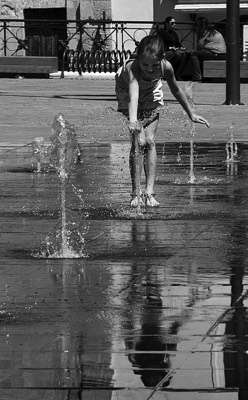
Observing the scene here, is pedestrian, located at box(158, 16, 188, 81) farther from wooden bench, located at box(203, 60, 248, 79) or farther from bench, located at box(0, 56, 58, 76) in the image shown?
bench, located at box(0, 56, 58, 76)

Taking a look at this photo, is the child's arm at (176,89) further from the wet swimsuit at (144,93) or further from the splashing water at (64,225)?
the splashing water at (64,225)

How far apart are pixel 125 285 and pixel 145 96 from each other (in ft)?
11.6

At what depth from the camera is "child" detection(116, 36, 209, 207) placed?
9750mm

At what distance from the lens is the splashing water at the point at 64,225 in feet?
26.1

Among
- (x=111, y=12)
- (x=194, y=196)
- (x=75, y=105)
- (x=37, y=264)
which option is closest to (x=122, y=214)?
(x=194, y=196)

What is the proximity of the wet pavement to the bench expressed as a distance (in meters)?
15.8

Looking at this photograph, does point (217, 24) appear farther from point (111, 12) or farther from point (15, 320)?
point (15, 320)

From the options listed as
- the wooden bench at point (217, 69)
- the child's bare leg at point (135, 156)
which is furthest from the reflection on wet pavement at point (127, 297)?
the wooden bench at point (217, 69)

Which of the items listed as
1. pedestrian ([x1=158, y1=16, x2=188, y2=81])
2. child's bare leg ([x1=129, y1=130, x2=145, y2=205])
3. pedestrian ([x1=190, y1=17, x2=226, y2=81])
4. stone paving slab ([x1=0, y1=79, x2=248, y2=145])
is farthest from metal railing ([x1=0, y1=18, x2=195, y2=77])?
child's bare leg ([x1=129, y1=130, x2=145, y2=205])

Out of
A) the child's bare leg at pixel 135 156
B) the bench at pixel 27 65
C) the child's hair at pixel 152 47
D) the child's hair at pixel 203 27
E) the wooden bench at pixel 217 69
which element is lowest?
the child's bare leg at pixel 135 156

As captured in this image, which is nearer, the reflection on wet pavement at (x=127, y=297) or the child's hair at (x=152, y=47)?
the reflection on wet pavement at (x=127, y=297)

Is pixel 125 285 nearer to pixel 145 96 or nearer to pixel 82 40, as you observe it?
pixel 145 96

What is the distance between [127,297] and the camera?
6625 mm

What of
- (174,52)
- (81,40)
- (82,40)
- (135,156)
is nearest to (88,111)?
(174,52)
